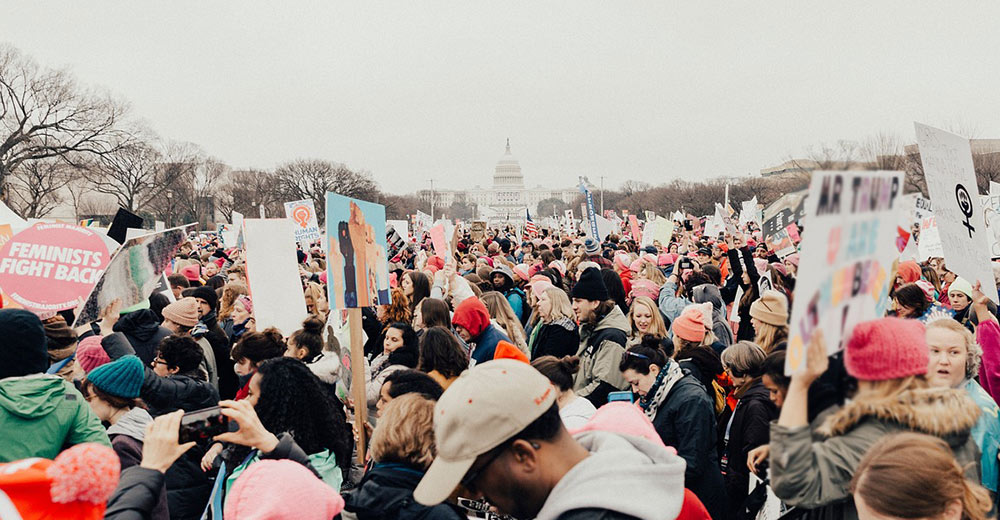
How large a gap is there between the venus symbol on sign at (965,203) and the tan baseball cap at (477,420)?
3.19 metres

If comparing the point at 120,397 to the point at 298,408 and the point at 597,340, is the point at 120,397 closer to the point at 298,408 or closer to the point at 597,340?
the point at 298,408

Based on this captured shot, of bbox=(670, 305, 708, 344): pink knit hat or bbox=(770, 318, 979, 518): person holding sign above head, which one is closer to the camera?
bbox=(770, 318, 979, 518): person holding sign above head

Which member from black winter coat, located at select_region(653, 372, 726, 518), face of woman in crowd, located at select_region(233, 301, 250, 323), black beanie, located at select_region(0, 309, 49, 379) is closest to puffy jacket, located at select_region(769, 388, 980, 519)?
black winter coat, located at select_region(653, 372, 726, 518)

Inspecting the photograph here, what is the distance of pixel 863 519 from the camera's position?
2.07m

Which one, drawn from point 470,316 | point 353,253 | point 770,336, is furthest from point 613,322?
point 353,253

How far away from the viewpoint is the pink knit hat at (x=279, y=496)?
8.44 ft

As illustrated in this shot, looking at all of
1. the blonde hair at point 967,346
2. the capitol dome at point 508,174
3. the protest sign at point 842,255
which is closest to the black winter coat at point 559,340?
the blonde hair at point 967,346

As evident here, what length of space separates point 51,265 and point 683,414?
456 cm

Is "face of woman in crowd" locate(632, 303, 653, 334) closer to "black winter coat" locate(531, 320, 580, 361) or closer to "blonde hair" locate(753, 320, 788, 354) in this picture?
"black winter coat" locate(531, 320, 580, 361)

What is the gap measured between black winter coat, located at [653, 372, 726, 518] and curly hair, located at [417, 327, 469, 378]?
1.34 meters

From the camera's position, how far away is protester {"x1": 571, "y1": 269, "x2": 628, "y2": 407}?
5534mm

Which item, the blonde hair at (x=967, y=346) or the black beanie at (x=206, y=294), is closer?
the blonde hair at (x=967, y=346)

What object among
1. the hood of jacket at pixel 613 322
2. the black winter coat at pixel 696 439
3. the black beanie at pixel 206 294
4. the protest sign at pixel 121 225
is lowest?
the black winter coat at pixel 696 439

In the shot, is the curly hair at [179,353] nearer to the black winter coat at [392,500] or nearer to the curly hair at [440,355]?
the curly hair at [440,355]
